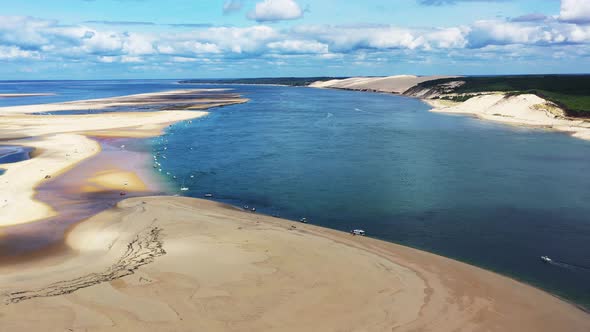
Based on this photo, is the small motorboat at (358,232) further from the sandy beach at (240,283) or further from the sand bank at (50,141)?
the sand bank at (50,141)

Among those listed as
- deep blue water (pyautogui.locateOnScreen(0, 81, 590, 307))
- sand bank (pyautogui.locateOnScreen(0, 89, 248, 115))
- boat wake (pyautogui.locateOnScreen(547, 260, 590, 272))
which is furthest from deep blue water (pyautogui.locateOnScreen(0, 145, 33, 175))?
sand bank (pyautogui.locateOnScreen(0, 89, 248, 115))

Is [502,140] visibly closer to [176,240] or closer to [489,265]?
[489,265]

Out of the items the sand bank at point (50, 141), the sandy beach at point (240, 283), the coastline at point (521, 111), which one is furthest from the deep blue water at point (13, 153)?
the coastline at point (521, 111)

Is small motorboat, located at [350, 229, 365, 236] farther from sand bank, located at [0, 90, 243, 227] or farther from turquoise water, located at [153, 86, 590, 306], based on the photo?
sand bank, located at [0, 90, 243, 227]

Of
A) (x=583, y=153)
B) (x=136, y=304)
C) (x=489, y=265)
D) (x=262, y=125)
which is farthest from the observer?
(x=262, y=125)

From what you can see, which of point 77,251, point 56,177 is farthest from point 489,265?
point 56,177

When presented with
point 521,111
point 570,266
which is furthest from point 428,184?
point 521,111
